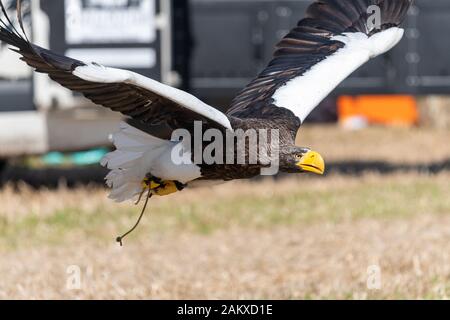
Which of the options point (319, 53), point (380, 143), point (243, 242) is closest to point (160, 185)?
point (319, 53)

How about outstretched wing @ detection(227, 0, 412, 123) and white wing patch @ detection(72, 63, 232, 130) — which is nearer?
white wing patch @ detection(72, 63, 232, 130)

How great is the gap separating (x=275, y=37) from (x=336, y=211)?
7.72ft

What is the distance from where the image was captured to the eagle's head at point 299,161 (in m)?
5.86

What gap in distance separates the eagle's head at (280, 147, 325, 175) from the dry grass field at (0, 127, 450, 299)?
124 cm

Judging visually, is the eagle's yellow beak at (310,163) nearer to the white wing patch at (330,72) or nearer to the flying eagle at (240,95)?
the flying eagle at (240,95)

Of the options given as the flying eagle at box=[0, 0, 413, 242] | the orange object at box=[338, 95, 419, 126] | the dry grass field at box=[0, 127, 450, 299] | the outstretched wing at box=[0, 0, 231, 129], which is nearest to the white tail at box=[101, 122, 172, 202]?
the flying eagle at box=[0, 0, 413, 242]

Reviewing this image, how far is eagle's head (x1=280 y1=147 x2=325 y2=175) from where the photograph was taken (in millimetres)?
5855

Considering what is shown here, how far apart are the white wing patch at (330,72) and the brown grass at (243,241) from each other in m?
1.25

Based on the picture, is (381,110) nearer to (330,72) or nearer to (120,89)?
(330,72)

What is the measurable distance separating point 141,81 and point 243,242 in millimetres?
4316

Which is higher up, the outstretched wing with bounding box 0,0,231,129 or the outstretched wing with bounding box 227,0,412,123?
the outstretched wing with bounding box 227,0,412,123

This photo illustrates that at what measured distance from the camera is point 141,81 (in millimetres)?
5168

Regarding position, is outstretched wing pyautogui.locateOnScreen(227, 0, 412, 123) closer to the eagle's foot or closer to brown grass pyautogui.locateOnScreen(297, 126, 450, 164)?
the eagle's foot

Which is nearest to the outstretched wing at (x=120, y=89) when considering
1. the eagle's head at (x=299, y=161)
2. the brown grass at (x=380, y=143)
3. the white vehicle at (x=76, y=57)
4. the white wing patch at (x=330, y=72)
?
the eagle's head at (x=299, y=161)
